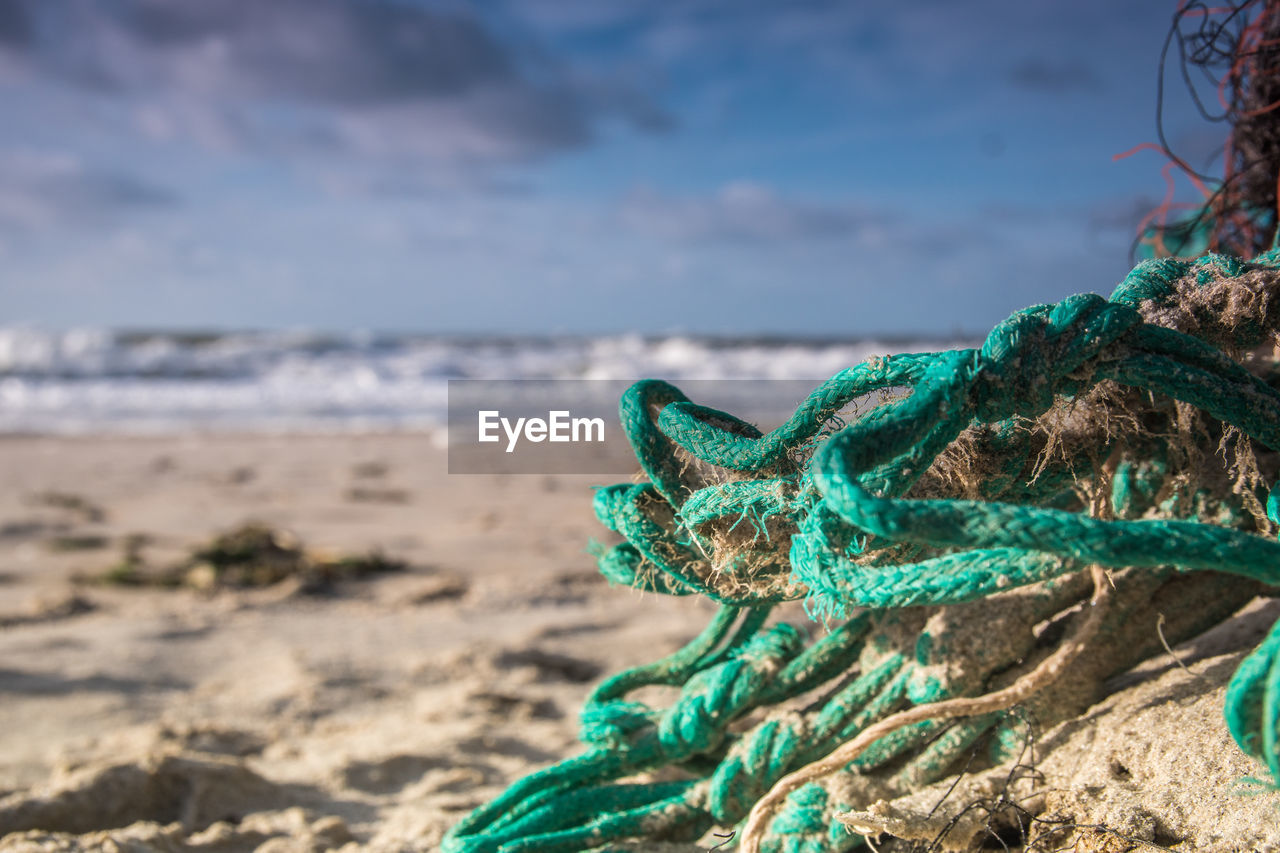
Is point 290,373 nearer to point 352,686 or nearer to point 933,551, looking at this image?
point 352,686

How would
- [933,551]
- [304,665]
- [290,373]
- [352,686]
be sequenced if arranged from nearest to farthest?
[933,551] < [352,686] < [304,665] < [290,373]

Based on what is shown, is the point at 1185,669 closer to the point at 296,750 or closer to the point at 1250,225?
the point at 1250,225

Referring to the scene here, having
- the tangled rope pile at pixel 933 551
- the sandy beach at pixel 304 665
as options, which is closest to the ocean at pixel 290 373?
the sandy beach at pixel 304 665

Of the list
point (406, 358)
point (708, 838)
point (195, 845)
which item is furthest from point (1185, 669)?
point (406, 358)

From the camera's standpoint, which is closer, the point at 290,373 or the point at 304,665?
the point at 304,665

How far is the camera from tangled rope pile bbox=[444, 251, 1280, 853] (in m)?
0.98

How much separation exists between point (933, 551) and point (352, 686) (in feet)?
6.90

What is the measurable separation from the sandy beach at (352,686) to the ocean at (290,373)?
4.62 meters

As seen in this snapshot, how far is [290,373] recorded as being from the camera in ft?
50.1

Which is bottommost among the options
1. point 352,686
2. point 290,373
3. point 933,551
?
point 352,686

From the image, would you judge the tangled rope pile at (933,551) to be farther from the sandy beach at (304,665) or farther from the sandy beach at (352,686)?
the sandy beach at (304,665)

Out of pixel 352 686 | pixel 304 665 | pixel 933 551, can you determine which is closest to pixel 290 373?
pixel 304 665

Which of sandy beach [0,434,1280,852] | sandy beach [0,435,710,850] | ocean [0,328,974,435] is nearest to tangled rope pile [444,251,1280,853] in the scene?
sandy beach [0,434,1280,852]

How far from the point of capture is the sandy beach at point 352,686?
4.30 ft
